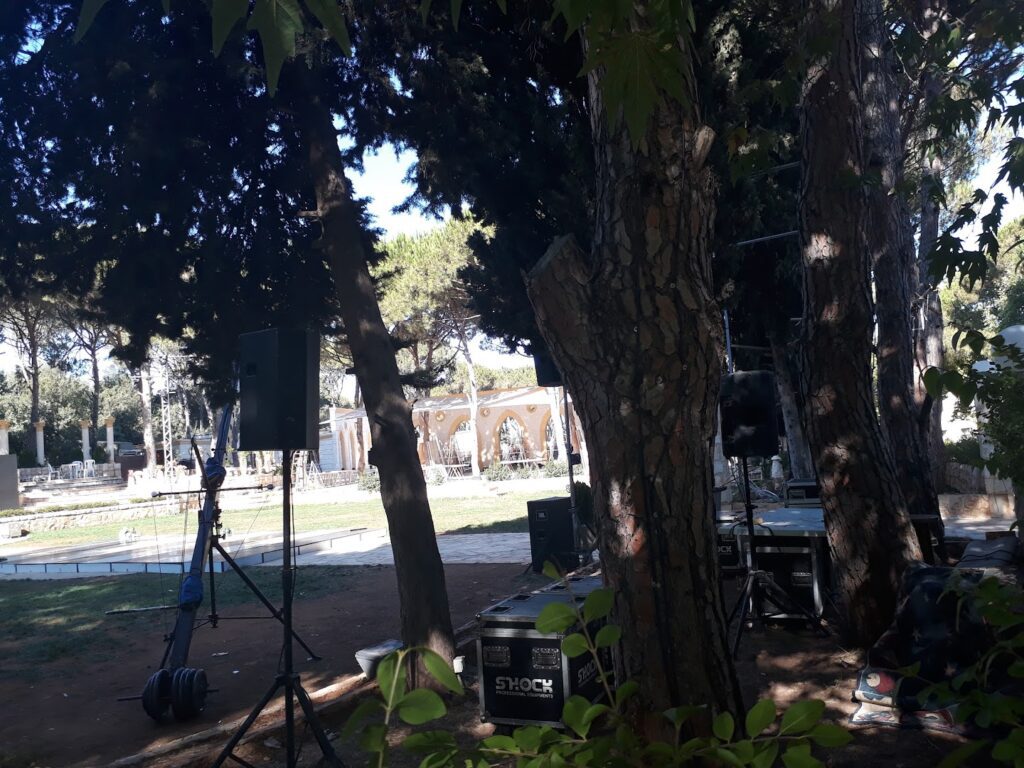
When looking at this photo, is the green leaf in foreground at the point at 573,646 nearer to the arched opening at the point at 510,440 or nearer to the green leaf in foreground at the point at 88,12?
the green leaf in foreground at the point at 88,12

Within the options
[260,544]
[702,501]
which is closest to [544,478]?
[260,544]

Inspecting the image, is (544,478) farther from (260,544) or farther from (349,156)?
(349,156)

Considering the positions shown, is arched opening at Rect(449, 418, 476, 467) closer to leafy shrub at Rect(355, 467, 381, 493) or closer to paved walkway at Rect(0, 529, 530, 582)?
leafy shrub at Rect(355, 467, 381, 493)

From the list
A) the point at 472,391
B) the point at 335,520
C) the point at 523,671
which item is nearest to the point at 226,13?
the point at 523,671

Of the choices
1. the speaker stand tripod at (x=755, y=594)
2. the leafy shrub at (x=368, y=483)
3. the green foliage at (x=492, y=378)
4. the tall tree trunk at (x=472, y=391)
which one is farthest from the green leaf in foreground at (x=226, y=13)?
the green foliage at (x=492, y=378)

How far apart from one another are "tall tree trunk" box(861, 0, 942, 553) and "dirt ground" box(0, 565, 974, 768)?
7.35 feet

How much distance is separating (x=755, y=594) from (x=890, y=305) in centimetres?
318

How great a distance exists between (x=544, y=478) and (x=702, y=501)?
23.9 metres

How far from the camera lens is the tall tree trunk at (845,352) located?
519 cm

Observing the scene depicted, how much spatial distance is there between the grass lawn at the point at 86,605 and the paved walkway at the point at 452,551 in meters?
0.82

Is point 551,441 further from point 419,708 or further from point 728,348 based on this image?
point 419,708

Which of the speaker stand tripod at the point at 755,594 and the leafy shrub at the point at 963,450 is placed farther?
the leafy shrub at the point at 963,450

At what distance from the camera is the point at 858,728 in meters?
4.15

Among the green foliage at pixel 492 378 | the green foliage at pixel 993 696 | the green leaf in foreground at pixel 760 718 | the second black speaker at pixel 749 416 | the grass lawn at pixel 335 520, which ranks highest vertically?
the green foliage at pixel 492 378
